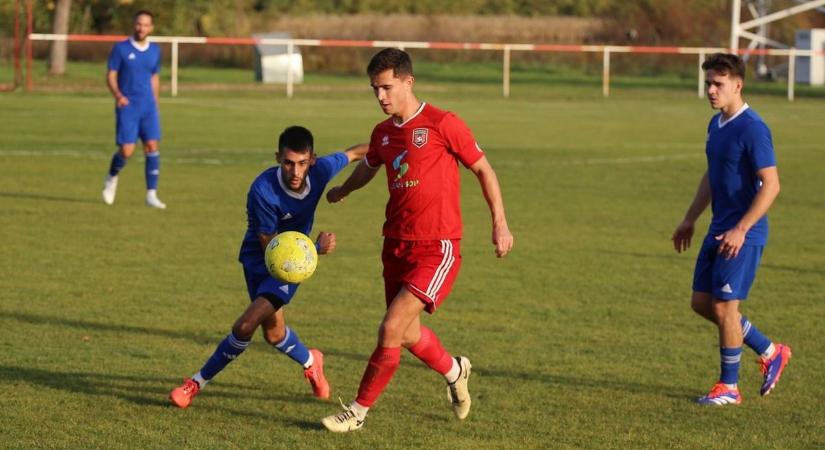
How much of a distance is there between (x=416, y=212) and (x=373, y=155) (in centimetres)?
45

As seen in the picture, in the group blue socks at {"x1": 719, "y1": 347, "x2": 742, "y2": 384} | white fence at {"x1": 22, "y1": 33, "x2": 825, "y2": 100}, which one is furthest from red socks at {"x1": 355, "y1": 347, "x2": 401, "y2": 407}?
white fence at {"x1": 22, "y1": 33, "x2": 825, "y2": 100}

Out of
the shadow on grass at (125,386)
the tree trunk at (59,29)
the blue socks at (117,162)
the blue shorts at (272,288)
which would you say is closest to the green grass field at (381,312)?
the shadow on grass at (125,386)

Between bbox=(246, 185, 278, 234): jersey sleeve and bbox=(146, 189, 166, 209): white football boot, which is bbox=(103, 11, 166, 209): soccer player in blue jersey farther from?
bbox=(246, 185, 278, 234): jersey sleeve

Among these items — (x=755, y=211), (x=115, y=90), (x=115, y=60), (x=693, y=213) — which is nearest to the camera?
(x=755, y=211)

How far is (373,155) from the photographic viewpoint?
277 inches

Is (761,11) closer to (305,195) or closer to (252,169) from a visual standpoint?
(252,169)

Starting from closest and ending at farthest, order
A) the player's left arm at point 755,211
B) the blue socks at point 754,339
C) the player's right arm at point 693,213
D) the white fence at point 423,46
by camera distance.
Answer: the player's left arm at point 755,211 → the player's right arm at point 693,213 → the blue socks at point 754,339 → the white fence at point 423,46

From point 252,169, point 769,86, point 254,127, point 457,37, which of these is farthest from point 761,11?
→ point 252,169

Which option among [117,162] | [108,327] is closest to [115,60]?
[117,162]

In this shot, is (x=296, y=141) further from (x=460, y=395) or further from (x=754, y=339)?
(x=754, y=339)

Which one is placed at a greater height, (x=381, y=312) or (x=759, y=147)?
(x=759, y=147)

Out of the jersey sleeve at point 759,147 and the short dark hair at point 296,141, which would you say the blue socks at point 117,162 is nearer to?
the short dark hair at point 296,141

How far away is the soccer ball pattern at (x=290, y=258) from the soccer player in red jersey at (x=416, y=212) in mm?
416

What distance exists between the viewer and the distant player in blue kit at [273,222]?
6.91 metres
